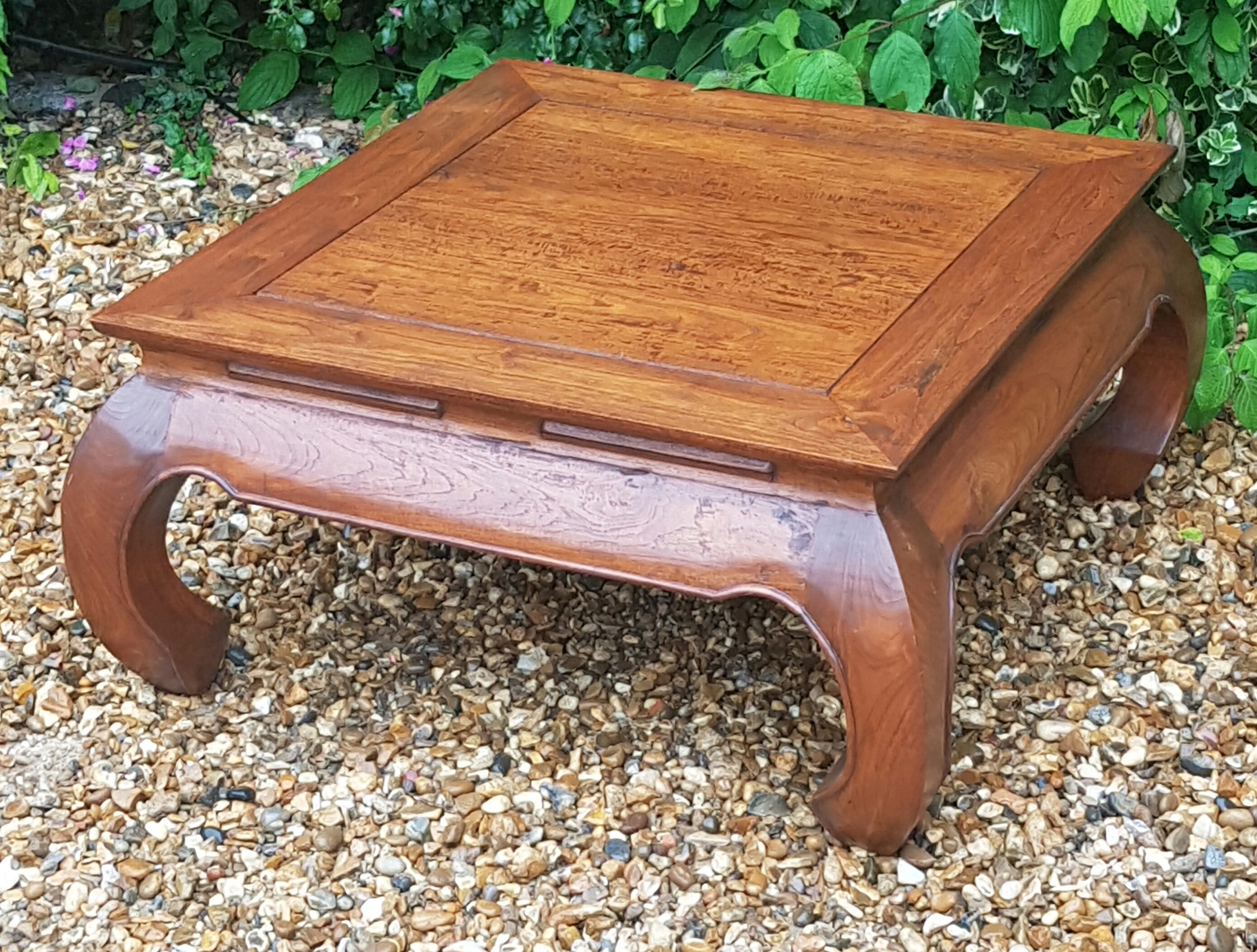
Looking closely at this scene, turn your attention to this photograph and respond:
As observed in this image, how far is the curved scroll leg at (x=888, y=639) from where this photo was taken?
164 cm

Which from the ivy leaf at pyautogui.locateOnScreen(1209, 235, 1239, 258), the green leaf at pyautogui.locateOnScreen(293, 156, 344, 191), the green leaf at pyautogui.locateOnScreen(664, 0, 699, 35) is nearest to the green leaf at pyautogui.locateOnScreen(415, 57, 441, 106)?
the green leaf at pyautogui.locateOnScreen(293, 156, 344, 191)

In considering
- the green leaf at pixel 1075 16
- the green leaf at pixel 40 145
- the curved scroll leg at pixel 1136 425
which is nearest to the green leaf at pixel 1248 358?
the curved scroll leg at pixel 1136 425

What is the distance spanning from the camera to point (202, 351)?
1.84m

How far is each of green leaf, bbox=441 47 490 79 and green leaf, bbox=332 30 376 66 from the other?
42 cm

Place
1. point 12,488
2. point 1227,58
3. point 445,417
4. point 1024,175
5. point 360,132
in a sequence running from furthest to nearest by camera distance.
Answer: point 360,132 < point 1227,58 < point 12,488 < point 1024,175 < point 445,417

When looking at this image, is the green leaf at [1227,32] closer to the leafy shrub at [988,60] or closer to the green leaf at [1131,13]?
the leafy shrub at [988,60]

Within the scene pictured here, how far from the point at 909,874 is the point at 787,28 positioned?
1555 mm

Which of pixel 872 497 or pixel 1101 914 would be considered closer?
pixel 872 497

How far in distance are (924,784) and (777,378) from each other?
0.46 m

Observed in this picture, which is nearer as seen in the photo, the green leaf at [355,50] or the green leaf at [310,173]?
the green leaf at [310,173]

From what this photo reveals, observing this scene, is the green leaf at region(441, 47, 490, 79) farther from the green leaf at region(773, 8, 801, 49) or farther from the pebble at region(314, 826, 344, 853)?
the pebble at region(314, 826, 344, 853)

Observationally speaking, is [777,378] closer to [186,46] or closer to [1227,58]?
[1227,58]

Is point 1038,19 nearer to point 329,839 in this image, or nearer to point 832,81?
point 832,81

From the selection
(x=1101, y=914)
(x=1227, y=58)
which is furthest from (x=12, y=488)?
(x=1227, y=58)
